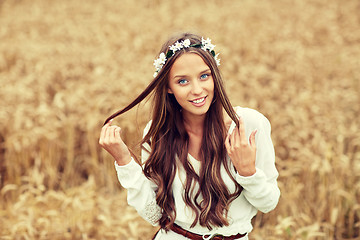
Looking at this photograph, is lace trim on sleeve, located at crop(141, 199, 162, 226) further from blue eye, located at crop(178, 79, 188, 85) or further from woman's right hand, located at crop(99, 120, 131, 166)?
Answer: blue eye, located at crop(178, 79, 188, 85)

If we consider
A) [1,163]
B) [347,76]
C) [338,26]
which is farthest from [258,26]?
[1,163]

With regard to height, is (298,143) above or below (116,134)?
below

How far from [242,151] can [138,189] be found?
536mm

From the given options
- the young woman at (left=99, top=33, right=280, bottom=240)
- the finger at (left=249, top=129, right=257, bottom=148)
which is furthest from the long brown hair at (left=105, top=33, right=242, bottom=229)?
the finger at (left=249, top=129, right=257, bottom=148)

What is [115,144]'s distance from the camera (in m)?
1.96

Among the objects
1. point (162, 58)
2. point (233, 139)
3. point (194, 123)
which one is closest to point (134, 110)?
point (194, 123)

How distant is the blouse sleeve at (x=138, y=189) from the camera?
202 centimetres

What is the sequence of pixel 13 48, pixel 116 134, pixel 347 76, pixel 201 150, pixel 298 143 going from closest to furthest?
pixel 116 134 → pixel 201 150 → pixel 298 143 → pixel 347 76 → pixel 13 48

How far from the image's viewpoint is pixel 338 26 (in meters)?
9.69

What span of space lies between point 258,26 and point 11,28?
215 inches

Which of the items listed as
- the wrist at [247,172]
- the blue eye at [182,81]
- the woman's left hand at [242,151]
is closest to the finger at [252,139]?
the woman's left hand at [242,151]

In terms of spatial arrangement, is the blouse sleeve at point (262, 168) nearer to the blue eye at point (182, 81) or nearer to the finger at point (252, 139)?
the finger at point (252, 139)

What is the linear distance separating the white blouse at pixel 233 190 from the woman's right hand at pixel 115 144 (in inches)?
1.4

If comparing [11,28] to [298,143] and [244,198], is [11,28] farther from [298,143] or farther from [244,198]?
[244,198]
